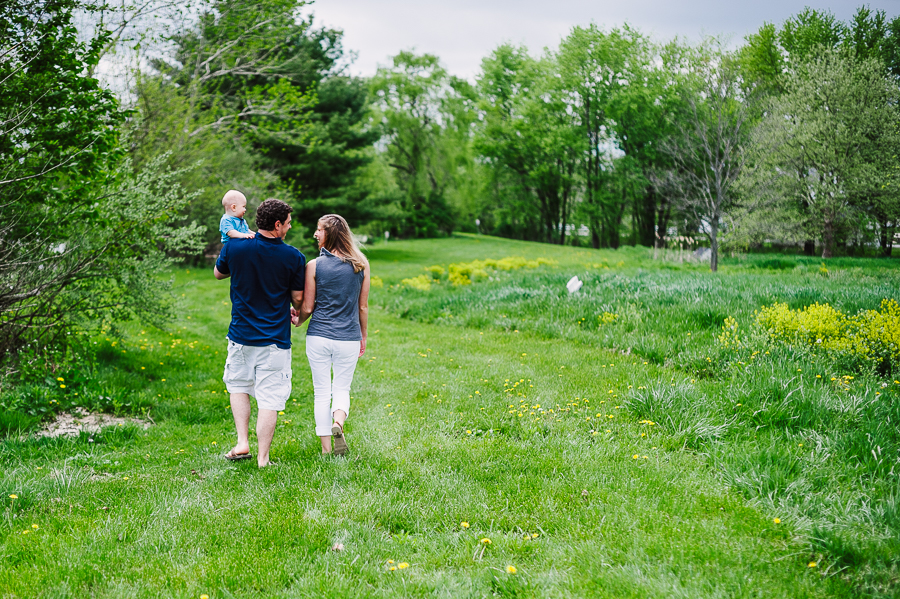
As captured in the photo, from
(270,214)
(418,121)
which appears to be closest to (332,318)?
(270,214)

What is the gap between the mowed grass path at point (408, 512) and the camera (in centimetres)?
259

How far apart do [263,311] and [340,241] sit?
81 cm

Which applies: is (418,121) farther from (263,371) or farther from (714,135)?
(263,371)

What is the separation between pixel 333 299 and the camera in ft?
14.0

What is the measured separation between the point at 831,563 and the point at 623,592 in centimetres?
103

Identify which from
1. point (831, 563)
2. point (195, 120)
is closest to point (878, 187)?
point (831, 563)

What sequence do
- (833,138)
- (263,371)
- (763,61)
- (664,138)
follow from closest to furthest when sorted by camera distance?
(263,371) < (833,138) < (763,61) < (664,138)

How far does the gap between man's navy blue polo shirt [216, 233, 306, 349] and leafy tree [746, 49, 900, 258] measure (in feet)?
25.1

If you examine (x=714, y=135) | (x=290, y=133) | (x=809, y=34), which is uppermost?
(x=809, y=34)

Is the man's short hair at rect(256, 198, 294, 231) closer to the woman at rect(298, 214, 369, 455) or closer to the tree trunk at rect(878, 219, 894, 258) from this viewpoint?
the woman at rect(298, 214, 369, 455)

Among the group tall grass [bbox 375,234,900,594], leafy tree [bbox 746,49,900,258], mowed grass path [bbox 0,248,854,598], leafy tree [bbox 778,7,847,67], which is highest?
leafy tree [bbox 778,7,847,67]

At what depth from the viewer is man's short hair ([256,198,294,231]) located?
400cm

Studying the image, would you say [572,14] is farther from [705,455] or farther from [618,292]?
[705,455]

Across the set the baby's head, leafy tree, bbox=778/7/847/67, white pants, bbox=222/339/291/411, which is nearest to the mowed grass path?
white pants, bbox=222/339/291/411
